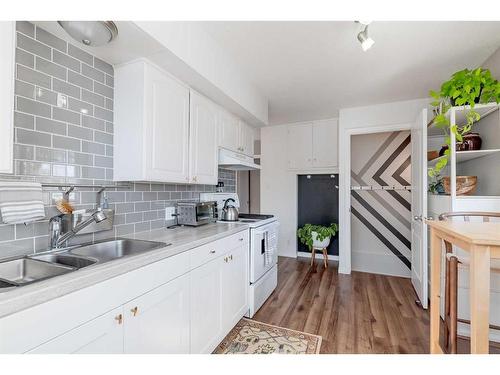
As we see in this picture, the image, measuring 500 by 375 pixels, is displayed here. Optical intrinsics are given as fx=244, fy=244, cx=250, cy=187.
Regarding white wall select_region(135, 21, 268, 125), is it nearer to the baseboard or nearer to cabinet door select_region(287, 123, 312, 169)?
cabinet door select_region(287, 123, 312, 169)

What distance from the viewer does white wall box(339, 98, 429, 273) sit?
3.23 meters

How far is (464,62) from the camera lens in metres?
2.24

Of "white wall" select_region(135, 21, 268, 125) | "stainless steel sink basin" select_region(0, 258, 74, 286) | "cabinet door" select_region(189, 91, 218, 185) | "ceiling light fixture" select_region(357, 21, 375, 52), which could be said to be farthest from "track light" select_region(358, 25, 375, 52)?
"stainless steel sink basin" select_region(0, 258, 74, 286)

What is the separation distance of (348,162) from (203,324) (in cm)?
285

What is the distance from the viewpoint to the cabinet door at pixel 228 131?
2547 mm

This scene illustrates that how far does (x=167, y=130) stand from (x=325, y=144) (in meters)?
2.92

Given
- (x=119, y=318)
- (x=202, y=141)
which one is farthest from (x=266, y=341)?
(x=202, y=141)

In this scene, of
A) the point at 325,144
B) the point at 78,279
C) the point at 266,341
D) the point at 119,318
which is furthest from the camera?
the point at 325,144

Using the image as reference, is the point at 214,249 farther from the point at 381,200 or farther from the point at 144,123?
the point at 381,200

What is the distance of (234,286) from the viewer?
2.04m

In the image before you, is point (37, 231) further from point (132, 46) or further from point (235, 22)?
point (235, 22)

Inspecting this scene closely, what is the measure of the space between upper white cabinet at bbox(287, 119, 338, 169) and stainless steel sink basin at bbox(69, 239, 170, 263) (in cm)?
317

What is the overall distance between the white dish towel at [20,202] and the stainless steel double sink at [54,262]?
196 mm
